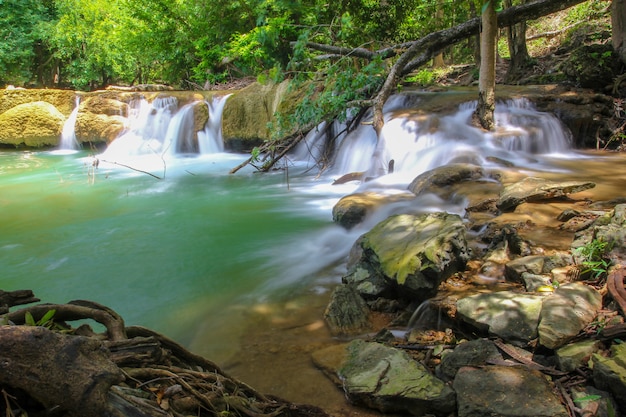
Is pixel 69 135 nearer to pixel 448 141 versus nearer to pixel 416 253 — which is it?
pixel 448 141

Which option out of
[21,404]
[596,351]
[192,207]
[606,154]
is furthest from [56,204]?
[606,154]

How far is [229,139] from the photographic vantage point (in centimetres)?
1402

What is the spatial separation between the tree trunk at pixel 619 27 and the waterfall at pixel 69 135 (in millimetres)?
16705

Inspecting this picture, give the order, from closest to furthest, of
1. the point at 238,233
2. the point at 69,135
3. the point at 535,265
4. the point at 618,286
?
the point at 618,286, the point at 535,265, the point at 238,233, the point at 69,135

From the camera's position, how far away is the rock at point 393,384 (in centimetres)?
241

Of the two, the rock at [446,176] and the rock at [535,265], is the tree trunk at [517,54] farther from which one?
the rock at [535,265]

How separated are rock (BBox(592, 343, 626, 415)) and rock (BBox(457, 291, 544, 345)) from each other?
1.50ft

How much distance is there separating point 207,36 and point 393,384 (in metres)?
17.1

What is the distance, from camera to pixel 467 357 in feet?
8.70

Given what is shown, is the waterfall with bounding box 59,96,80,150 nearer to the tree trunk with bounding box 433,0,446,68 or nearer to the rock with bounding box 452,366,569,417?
the tree trunk with bounding box 433,0,446,68

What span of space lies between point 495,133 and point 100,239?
7478 mm

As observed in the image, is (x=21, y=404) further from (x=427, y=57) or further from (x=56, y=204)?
(x=427, y=57)

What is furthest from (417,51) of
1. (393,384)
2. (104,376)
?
(104,376)

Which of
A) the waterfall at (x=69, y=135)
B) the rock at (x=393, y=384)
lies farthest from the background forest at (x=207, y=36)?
the rock at (x=393, y=384)
